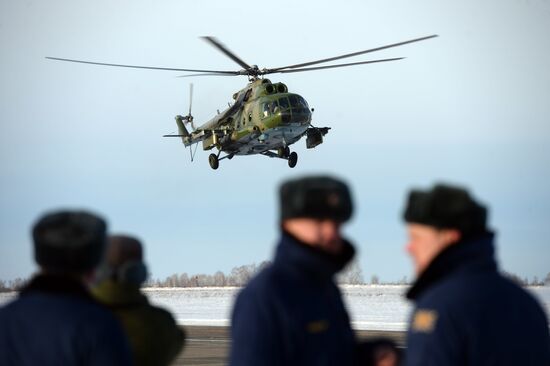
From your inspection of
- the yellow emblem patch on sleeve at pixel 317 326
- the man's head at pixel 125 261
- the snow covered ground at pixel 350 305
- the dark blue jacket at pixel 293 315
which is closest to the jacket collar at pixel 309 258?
the dark blue jacket at pixel 293 315

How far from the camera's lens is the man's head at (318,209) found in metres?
4.34

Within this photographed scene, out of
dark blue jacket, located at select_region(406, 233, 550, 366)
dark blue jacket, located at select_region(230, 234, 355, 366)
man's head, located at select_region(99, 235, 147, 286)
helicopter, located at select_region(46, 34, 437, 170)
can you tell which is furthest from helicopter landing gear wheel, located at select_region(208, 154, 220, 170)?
dark blue jacket, located at select_region(406, 233, 550, 366)

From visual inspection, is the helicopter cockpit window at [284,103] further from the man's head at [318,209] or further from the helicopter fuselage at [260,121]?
the man's head at [318,209]

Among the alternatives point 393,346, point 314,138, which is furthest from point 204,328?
point 393,346

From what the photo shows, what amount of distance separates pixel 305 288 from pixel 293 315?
15cm

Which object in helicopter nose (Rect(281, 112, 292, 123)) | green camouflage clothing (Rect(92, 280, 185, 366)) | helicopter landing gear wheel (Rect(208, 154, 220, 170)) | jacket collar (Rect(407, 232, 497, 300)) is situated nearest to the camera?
jacket collar (Rect(407, 232, 497, 300))

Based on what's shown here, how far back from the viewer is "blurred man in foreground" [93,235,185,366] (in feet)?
17.5

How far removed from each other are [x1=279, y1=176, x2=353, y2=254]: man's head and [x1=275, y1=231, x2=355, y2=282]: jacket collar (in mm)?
26

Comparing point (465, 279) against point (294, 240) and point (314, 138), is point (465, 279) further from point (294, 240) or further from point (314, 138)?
point (314, 138)

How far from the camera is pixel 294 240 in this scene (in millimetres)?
4359

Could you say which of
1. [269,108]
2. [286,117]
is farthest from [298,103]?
[269,108]

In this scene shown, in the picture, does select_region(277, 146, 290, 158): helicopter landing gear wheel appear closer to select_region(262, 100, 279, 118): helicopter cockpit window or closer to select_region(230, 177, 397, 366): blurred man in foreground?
select_region(262, 100, 279, 118): helicopter cockpit window

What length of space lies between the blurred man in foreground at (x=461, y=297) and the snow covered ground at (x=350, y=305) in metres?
12.8

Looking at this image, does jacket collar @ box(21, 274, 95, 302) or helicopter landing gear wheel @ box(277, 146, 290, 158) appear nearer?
jacket collar @ box(21, 274, 95, 302)
